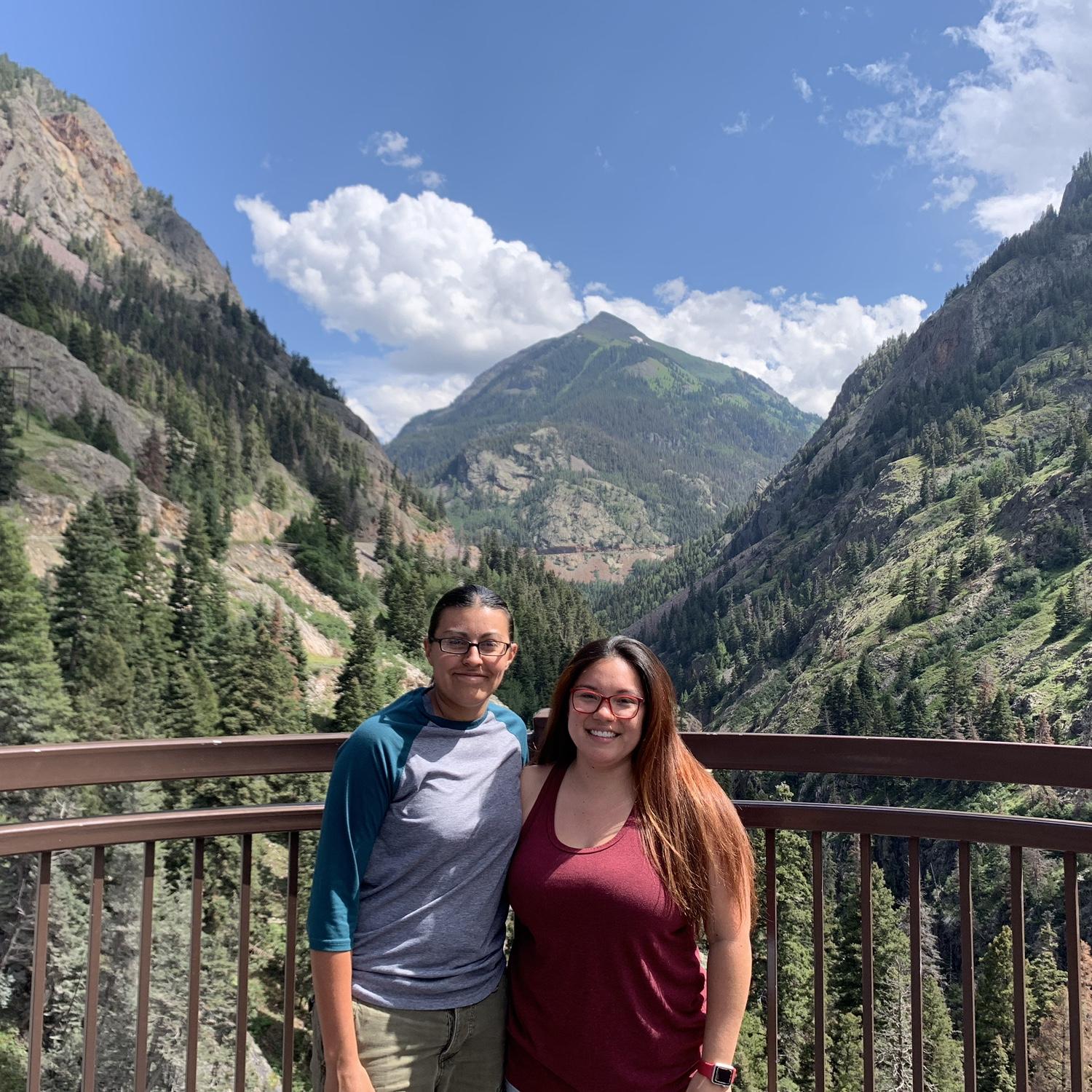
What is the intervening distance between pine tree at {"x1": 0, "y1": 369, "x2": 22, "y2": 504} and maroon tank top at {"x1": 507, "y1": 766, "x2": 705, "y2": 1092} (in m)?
54.7

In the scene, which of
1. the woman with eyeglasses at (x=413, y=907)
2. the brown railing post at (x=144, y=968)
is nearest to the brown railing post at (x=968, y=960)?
the woman with eyeglasses at (x=413, y=907)

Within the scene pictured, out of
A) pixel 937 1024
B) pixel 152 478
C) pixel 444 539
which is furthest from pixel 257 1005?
pixel 444 539

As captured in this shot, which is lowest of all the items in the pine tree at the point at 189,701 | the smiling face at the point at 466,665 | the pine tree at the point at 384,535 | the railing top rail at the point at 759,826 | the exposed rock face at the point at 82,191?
the pine tree at the point at 189,701

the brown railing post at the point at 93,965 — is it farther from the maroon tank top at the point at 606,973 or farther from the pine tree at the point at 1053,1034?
the pine tree at the point at 1053,1034

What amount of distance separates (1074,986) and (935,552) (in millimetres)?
107593

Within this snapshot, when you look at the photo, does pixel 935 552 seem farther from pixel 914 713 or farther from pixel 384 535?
pixel 384 535

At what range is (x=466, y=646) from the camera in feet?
7.80

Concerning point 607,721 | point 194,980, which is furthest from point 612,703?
point 194,980

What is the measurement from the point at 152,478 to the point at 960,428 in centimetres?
10979

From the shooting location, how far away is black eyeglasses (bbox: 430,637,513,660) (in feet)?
7.79

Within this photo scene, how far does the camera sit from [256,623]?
4925 cm

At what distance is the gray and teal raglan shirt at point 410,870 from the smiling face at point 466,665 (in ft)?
0.42

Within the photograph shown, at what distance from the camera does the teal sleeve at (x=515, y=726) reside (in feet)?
8.27

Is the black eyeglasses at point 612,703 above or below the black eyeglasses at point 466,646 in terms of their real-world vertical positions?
below
